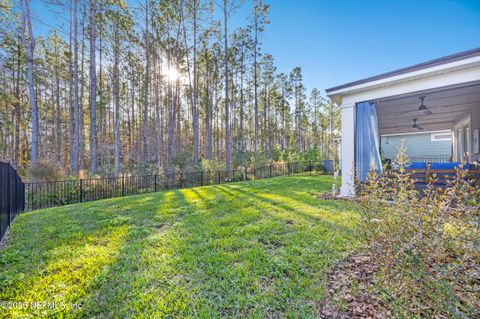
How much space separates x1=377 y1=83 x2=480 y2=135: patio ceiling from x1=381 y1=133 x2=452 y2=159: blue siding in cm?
140

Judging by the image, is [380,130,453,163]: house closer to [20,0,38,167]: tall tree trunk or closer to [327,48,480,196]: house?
[327,48,480,196]: house

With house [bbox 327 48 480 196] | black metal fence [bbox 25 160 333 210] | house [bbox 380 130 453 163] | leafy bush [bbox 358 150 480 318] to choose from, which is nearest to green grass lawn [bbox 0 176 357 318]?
leafy bush [bbox 358 150 480 318]

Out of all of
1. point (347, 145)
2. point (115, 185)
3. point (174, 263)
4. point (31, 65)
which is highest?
point (31, 65)

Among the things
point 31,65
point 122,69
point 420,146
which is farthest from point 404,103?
point 122,69

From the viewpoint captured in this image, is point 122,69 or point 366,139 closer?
point 366,139

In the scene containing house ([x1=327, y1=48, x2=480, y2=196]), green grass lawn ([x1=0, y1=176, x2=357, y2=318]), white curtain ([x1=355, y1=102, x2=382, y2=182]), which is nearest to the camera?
green grass lawn ([x1=0, y1=176, x2=357, y2=318])

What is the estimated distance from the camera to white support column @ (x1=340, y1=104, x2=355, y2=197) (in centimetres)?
557

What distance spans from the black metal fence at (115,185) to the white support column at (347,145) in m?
5.86

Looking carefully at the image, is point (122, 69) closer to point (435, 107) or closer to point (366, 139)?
point (366, 139)

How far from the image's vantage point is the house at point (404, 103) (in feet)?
13.3

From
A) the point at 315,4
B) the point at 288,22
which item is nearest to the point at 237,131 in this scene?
the point at 288,22

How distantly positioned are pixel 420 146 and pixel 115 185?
15.7m

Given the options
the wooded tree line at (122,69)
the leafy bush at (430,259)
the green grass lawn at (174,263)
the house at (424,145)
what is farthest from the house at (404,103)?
the wooded tree line at (122,69)

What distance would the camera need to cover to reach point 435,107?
6637 millimetres
